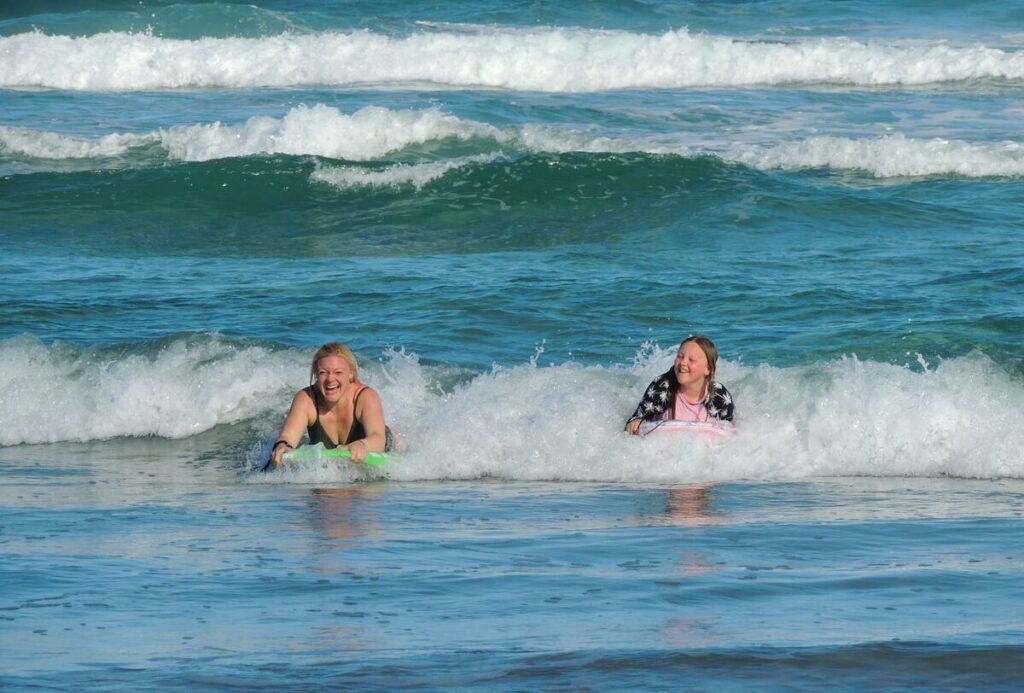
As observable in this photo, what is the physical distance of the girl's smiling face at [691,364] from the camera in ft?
28.9

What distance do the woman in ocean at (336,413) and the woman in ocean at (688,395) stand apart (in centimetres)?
148

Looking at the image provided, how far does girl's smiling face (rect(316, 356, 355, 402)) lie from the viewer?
8.59 m

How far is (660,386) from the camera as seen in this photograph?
9.08 m

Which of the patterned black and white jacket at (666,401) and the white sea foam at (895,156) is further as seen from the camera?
the white sea foam at (895,156)

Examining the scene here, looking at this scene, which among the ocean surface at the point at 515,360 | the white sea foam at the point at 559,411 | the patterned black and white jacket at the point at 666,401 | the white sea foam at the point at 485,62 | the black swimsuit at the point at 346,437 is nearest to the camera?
the ocean surface at the point at 515,360

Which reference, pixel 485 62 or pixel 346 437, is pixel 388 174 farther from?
pixel 485 62

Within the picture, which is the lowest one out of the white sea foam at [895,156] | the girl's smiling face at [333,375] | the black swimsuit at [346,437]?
the black swimsuit at [346,437]

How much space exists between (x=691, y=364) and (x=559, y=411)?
3.15 feet

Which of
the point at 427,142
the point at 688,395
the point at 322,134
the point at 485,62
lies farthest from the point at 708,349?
the point at 485,62

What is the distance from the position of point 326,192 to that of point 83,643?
12840mm

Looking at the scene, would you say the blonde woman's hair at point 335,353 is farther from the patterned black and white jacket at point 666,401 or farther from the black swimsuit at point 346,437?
the patterned black and white jacket at point 666,401

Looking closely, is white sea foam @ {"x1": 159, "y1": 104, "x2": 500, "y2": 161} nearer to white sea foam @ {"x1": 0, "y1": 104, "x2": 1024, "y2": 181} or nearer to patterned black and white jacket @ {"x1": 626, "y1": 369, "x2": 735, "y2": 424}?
white sea foam @ {"x1": 0, "y1": 104, "x2": 1024, "y2": 181}

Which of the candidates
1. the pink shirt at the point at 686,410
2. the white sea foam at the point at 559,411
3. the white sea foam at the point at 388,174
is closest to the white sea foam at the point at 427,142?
the white sea foam at the point at 388,174

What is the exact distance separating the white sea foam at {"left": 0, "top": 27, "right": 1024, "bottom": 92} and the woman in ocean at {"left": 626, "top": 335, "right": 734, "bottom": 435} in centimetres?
1726
